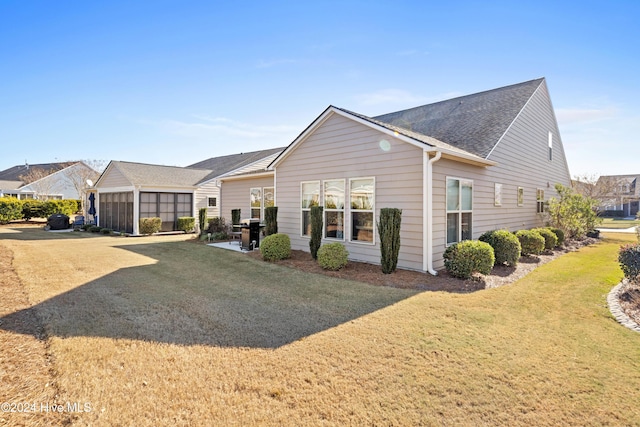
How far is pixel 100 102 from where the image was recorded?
1379 cm

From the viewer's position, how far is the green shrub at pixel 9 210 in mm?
21680

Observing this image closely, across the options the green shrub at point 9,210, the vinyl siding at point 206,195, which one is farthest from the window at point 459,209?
the green shrub at point 9,210

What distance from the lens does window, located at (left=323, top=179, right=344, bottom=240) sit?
905 centimetres

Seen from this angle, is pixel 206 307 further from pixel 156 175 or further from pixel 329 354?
pixel 156 175

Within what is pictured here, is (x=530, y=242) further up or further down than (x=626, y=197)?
further down

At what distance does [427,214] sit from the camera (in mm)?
7270

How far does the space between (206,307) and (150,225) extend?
1386 centimetres

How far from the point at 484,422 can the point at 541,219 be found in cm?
1469

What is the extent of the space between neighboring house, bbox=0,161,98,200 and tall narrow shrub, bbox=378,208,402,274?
36.3 metres

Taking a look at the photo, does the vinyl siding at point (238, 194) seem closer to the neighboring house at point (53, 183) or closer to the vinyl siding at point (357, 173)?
the vinyl siding at point (357, 173)

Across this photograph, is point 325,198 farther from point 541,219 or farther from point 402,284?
point 541,219

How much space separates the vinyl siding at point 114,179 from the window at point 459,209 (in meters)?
16.7

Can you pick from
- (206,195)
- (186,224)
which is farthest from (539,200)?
(186,224)

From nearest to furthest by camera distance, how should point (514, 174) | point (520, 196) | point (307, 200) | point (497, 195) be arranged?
point (307, 200) → point (497, 195) → point (514, 174) → point (520, 196)
